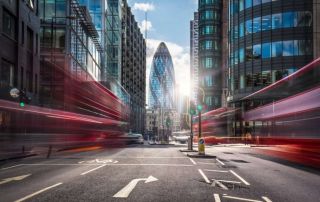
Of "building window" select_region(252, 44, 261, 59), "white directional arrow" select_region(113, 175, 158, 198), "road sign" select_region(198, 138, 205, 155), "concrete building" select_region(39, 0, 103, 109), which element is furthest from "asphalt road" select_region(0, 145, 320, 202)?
"building window" select_region(252, 44, 261, 59)

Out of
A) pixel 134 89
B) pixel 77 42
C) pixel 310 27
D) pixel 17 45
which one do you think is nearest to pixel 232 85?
pixel 310 27

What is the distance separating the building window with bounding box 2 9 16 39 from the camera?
36.4 meters

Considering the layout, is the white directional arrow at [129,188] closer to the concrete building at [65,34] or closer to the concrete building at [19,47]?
the concrete building at [19,47]

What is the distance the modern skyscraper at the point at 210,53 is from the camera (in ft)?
332

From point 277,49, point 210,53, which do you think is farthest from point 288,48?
point 210,53

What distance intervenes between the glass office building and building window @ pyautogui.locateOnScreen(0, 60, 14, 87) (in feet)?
123

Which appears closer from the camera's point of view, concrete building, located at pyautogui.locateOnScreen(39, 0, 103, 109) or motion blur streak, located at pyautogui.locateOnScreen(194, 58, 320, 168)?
motion blur streak, located at pyautogui.locateOnScreen(194, 58, 320, 168)

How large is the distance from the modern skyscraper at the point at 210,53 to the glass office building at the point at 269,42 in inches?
1226

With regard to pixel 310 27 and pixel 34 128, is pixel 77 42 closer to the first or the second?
pixel 310 27

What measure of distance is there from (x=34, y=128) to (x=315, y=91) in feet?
41.6

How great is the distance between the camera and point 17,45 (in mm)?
38906

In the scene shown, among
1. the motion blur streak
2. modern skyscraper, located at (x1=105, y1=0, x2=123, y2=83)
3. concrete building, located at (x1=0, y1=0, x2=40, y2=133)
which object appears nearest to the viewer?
the motion blur streak

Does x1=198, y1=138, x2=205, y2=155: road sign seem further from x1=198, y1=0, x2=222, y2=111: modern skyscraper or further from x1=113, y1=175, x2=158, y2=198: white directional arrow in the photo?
x1=198, y1=0, x2=222, y2=111: modern skyscraper

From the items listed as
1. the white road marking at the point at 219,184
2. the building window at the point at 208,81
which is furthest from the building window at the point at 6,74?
the building window at the point at 208,81
